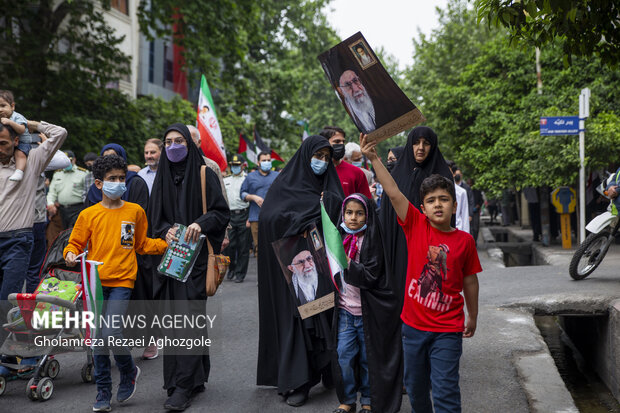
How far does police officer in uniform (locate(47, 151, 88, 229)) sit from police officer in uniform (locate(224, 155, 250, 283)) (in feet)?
8.30

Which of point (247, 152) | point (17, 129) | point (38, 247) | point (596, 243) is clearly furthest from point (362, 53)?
point (247, 152)

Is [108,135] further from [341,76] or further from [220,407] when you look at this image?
[341,76]

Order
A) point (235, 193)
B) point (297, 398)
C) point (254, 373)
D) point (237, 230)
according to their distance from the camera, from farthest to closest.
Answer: point (235, 193)
point (237, 230)
point (254, 373)
point (297, 398)

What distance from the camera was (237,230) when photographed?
11.6 m

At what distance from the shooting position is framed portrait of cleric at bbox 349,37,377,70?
11.8 feet

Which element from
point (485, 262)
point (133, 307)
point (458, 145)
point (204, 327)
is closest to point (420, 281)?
point (204, 327)

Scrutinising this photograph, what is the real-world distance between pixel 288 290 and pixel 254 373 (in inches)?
37.4

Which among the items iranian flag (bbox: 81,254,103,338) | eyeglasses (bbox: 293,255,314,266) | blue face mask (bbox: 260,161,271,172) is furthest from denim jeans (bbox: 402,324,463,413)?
blue face mask (bbox: 260,161,271,172)

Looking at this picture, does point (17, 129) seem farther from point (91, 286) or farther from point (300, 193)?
point (300, 193)

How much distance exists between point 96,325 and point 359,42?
255 cm

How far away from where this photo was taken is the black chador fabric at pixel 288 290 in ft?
15.9

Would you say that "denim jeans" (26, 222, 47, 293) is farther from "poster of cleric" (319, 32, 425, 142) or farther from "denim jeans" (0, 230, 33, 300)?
"poster of cleric" (319, 32, 425, 142)

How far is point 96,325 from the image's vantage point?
4535 mm

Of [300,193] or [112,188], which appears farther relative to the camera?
[300,193]
